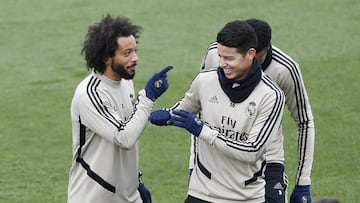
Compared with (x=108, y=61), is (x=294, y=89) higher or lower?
lower

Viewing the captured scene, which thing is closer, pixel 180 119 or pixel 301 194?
pixel 180 119

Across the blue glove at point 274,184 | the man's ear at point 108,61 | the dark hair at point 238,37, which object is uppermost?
A: the dark hair at point 238,37

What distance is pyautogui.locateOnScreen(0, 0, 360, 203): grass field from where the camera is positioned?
31.4ft

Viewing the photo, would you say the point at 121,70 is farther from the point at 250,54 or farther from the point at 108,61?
the point at 250,54

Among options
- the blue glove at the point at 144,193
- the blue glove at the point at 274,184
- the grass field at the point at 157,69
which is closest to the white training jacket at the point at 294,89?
the blue glove at the point at 274,184

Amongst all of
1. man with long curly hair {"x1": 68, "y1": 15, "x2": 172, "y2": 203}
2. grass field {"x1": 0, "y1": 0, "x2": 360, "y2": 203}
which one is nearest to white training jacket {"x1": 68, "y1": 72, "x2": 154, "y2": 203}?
man with long curly hair {"x1": 68, "y1": 15, "x2": 172, "y2": 203}

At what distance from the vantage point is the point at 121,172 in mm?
5984

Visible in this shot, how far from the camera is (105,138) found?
5.78 metres

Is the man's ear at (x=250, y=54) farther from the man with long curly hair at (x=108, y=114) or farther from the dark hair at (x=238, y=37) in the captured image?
the man with long curly hair at (x=108, y=114)

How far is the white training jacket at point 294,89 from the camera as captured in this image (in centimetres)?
652

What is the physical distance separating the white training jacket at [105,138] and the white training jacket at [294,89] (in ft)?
2.15

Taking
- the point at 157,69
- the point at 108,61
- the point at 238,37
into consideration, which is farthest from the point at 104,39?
the point at 157,69

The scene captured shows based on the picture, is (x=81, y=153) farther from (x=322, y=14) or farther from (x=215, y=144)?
(x=322, y=14)

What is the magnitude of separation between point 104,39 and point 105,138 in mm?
594
